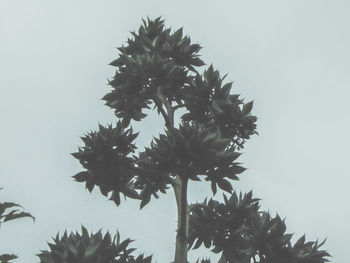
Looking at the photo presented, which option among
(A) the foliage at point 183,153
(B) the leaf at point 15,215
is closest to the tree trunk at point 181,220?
(A) the foliage at point 183,153

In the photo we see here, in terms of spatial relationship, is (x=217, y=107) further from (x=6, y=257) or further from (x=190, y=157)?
(x=6, y=257)

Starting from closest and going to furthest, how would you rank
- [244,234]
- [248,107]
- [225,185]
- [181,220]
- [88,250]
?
[88,250] → [181,220] → [225,185] → [244,234] → [248,107]

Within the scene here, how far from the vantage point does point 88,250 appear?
687 cm

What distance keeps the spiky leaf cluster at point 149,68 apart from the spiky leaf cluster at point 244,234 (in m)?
2.49

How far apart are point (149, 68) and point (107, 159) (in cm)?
211

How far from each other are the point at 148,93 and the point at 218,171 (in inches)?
99.0

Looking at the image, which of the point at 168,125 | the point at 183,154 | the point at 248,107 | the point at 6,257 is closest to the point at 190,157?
the point at 183,154

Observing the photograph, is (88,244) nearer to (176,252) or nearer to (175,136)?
(176,252)

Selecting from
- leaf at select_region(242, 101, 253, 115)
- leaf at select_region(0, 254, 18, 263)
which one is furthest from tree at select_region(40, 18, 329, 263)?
leaf at select_region(0, 254, 18, 263)

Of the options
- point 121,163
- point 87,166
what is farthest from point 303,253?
point 87,166

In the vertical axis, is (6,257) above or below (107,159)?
below

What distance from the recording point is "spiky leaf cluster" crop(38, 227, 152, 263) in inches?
267

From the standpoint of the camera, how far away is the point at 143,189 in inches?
336

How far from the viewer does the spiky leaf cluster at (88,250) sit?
22.2 ft
